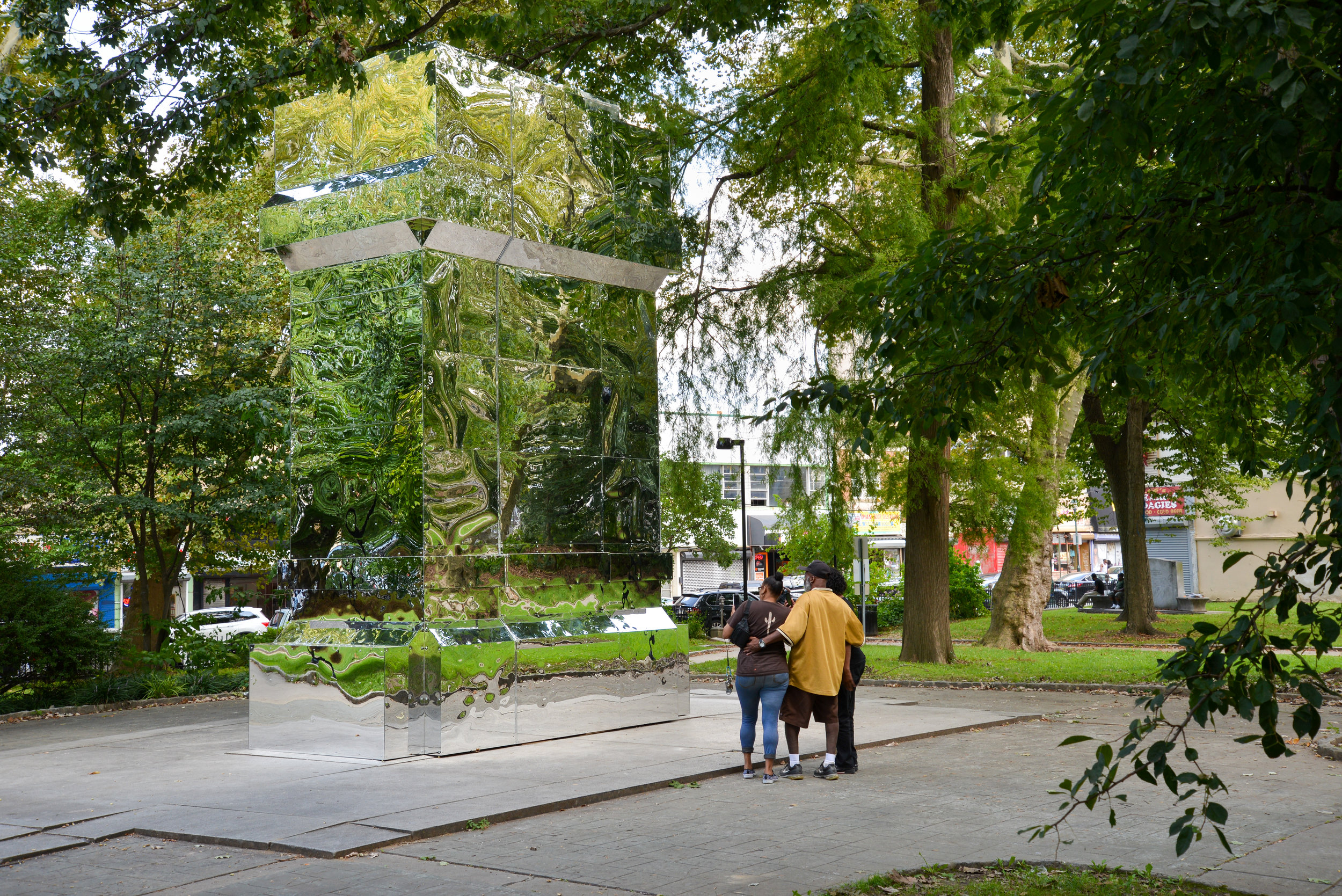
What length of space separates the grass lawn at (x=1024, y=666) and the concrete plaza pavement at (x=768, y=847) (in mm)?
8585

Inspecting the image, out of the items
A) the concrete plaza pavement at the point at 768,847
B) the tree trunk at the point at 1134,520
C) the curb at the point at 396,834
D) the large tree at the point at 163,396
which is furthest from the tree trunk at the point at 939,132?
the tree trunk at the point at 1134,520

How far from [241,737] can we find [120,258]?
31.4ft

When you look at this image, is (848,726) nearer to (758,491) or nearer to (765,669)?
(765,669)

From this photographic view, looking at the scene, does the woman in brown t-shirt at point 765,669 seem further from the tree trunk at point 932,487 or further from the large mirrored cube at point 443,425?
the tree trunk at point 932,487

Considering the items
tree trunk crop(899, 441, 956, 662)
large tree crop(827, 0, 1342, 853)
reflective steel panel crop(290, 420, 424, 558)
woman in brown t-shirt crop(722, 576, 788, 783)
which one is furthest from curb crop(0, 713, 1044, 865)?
tree trunk crop(899, 441, 956, 662)

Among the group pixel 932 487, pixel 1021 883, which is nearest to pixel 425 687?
pixel 1021 883

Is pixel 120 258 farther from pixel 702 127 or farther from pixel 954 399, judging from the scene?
pixel 954 399

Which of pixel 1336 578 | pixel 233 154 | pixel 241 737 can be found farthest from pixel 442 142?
pixel 1336 578

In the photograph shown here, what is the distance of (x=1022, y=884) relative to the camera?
6.16 meters

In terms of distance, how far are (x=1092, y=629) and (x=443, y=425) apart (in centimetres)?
2546

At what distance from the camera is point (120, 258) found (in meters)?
19.0

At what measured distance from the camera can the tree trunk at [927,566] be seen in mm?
20062

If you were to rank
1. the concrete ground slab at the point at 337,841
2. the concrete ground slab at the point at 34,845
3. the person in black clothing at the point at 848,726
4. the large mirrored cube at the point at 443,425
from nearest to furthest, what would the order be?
1. the concrete ground slab at the point at 337,841
2. the concrete ground slab at the point at 34,845
3. the person in black clothing at the point at 848,726
4. the large mirrored cube at the point at 443,425

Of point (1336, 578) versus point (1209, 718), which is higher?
point (1336, 578)
